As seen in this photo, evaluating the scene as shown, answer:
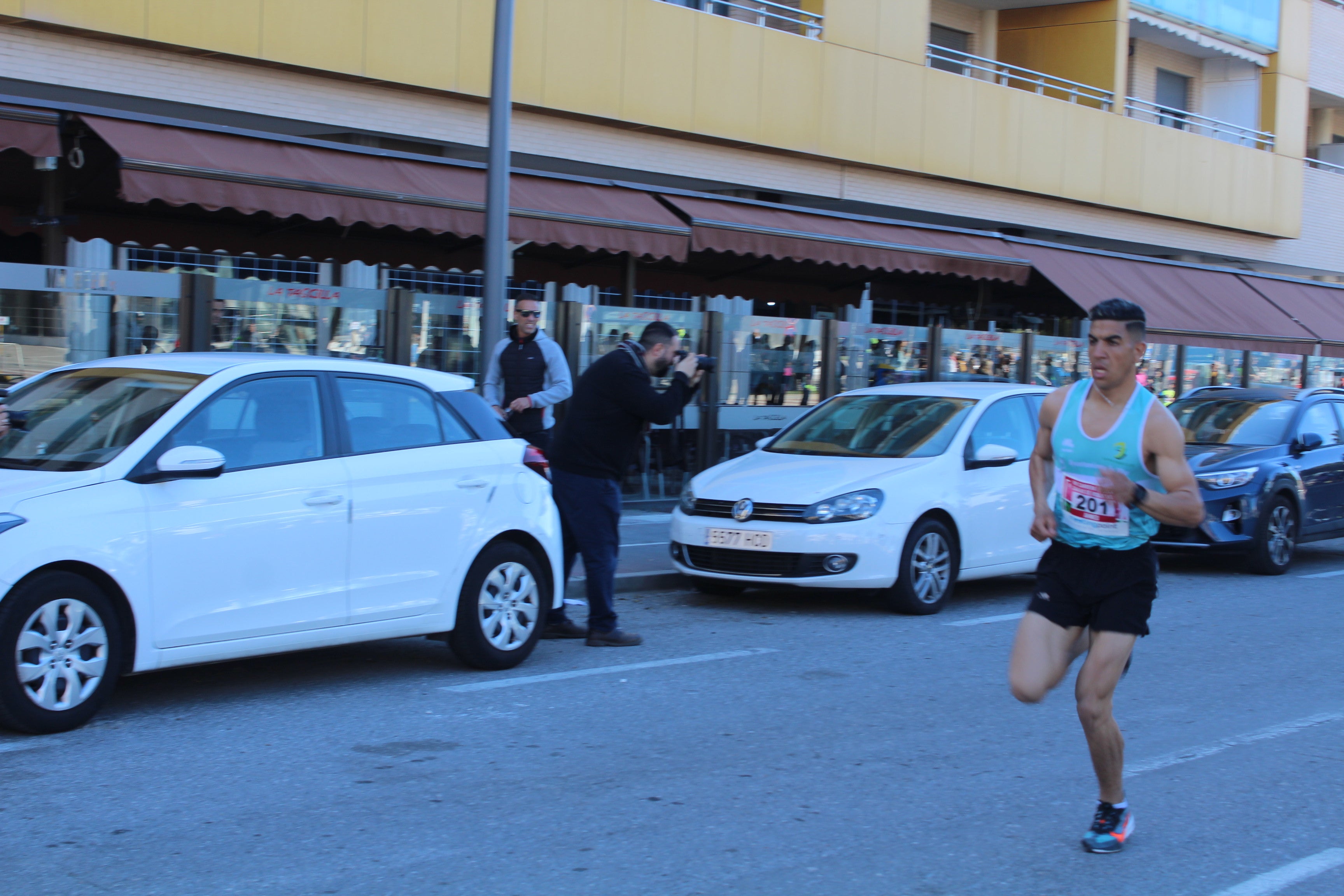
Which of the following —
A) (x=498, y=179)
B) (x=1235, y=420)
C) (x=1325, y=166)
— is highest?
(x=1325, y=166)

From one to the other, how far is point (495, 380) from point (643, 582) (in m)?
1.86

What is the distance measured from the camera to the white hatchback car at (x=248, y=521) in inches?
221

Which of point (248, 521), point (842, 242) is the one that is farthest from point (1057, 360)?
point (248, 521)

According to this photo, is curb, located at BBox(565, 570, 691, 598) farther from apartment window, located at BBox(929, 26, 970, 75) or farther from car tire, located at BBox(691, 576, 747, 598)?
apartment window, located at BBox(929, 26, 970, 75)

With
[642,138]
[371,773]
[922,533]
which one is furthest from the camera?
[642,138]

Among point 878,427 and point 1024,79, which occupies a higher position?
point 1024,79

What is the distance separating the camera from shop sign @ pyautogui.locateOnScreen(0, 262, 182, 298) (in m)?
10.4

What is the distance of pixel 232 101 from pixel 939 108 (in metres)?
11.1

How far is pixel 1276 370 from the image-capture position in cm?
2436

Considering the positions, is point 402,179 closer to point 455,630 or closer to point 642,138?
point 642,138

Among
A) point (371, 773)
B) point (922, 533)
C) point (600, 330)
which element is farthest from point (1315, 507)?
point (371, 773)

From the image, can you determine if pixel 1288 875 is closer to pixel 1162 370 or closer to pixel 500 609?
pixel 500 609

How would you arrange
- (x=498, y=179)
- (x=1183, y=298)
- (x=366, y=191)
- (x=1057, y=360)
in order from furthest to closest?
(x=1183, y=298)
(x=1057, y=360)
(x=366, y=191)
(x=498, y=179)

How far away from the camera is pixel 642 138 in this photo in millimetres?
17656
